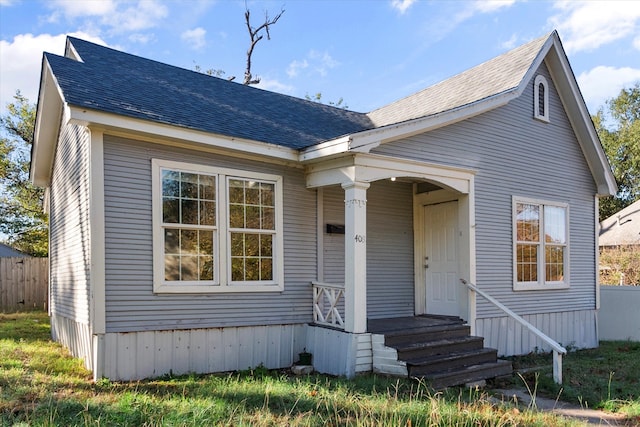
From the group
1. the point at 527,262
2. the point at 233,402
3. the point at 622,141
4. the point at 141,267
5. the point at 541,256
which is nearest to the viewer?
the point at 233,402

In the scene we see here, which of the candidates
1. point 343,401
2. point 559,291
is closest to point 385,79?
point 559,291

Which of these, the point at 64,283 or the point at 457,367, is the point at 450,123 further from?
the point at 64,283

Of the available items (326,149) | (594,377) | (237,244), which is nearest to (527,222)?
(594,377)

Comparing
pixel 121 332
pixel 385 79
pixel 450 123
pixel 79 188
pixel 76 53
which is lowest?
pixel 121 332

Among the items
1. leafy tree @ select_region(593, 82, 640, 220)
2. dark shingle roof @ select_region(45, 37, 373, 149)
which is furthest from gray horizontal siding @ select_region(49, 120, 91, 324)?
leafy tree @ select_region(593, 82, 640, 220)

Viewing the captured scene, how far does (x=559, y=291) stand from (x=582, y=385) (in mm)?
3874

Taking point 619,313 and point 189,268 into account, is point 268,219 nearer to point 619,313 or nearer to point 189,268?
point 189,268

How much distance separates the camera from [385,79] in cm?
3325

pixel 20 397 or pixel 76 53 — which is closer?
pixel 20 397

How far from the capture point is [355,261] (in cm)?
730

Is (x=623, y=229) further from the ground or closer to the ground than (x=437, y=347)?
further from the ground

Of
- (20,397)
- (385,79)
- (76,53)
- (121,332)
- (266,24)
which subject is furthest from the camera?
(385,79)

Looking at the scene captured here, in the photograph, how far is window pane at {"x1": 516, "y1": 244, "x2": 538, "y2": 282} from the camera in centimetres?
1015

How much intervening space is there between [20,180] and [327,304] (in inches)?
897
